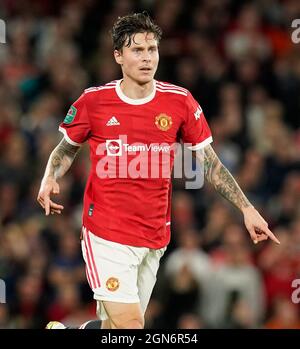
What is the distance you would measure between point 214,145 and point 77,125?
5.09 m

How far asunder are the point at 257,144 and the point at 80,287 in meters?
2.80

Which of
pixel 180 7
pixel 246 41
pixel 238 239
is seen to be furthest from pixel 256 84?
pixel 238 239

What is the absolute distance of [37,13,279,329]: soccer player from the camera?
649 cm

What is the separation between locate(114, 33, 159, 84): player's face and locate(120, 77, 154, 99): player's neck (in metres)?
0.05

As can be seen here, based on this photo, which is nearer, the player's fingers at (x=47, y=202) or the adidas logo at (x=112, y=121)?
the player's fingers at (x=47, y=202)

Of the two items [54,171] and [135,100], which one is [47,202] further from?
[135,100]

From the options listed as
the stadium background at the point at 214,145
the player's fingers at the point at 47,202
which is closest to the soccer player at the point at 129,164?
the player's fingers at the point at 47,202

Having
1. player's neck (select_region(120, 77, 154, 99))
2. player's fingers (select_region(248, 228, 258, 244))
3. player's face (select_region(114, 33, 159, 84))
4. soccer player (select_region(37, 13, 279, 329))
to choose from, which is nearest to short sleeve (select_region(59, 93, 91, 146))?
soccer player (select_region(37, 13, 279, 329))

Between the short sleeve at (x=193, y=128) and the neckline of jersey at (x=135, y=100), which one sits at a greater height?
the neckline of jersey at (x=135, y=100)

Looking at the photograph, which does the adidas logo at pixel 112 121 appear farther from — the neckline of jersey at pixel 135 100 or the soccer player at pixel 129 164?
the neckline of jersey at pixel 135 100

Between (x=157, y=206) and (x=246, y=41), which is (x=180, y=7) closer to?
(x=246, y=41)

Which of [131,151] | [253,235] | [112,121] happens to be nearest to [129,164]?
[131,151]

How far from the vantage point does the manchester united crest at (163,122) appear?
6547 mm

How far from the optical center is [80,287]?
34.2 ft
